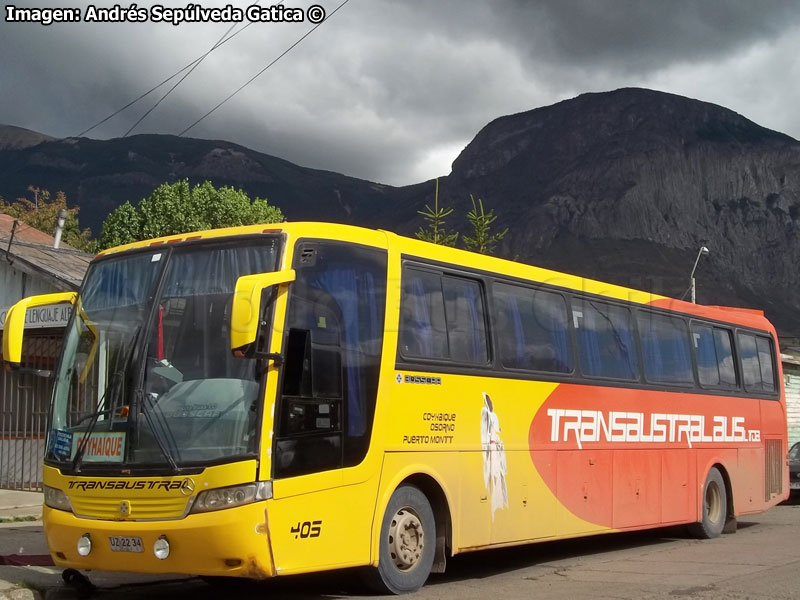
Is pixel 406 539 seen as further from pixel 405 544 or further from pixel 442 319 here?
pixel 442 319

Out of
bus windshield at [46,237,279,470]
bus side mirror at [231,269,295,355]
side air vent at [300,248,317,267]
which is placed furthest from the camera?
side air vent at [300,248,317,267]

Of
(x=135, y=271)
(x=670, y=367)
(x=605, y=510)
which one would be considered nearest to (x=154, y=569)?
(x=135, y=271)

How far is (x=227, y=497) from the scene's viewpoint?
24.0 feet

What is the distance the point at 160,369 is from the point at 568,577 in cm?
486

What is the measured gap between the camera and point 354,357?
8.37m

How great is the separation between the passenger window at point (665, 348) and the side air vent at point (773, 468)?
3.17 m

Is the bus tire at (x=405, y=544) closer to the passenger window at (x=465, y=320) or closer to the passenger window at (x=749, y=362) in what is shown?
the passenger window at (x=465, y=320)

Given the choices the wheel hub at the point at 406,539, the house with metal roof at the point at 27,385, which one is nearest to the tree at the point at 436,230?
the house with metal roof at the point at 27,385

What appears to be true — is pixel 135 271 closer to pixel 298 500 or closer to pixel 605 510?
pixel 298 500

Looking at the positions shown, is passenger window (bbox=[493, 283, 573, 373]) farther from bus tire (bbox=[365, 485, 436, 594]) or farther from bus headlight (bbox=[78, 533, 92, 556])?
bus headlight (bbox=[78, 533, 92, 556])

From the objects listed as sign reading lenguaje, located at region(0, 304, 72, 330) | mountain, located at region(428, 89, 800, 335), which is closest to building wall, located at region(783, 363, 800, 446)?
sign reading lenguaje, located at region(0, 304, 72, 330)

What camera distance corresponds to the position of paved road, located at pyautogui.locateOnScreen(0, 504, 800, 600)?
883cm

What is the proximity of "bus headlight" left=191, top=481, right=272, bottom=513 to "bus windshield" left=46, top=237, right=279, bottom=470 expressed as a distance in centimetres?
24

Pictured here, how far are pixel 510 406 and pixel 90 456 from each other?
14.4 feet
